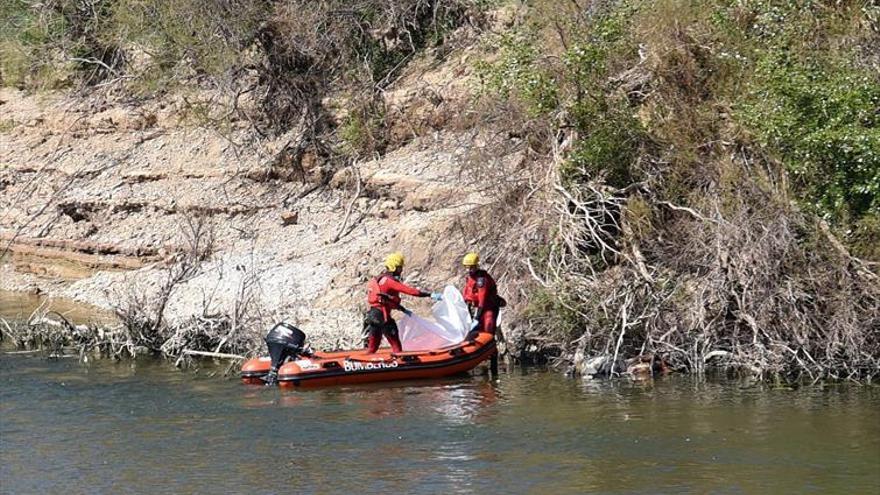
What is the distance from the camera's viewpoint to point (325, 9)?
82.3 feet

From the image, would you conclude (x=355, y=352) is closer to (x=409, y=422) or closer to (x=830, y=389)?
(x=409, y=422)

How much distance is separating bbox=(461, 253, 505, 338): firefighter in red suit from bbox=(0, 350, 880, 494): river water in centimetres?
60

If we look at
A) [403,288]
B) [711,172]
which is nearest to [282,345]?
[403,288]

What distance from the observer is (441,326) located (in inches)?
702

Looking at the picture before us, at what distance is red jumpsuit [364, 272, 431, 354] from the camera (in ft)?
56.6

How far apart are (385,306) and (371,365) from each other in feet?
2.40

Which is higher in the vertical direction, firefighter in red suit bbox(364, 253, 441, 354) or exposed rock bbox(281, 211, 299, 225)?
exposed rock bbox(281, 211, 299, 225)

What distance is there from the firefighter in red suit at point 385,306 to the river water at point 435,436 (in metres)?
0.65

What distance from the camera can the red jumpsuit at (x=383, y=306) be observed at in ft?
56.6

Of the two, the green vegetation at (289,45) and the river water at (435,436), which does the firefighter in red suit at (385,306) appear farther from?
the green vegetation at (289,45)

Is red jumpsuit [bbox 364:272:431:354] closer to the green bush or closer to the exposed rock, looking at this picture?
the green bush

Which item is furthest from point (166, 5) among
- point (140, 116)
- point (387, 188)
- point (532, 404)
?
point (532, 404)

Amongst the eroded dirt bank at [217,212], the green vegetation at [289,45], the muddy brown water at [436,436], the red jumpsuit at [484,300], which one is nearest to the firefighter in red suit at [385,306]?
the red jumpsuit at [484,300]

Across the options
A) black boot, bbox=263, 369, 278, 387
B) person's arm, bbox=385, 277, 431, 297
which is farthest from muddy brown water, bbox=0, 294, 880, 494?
person's arm, bbox=385, 277, 431, 297
